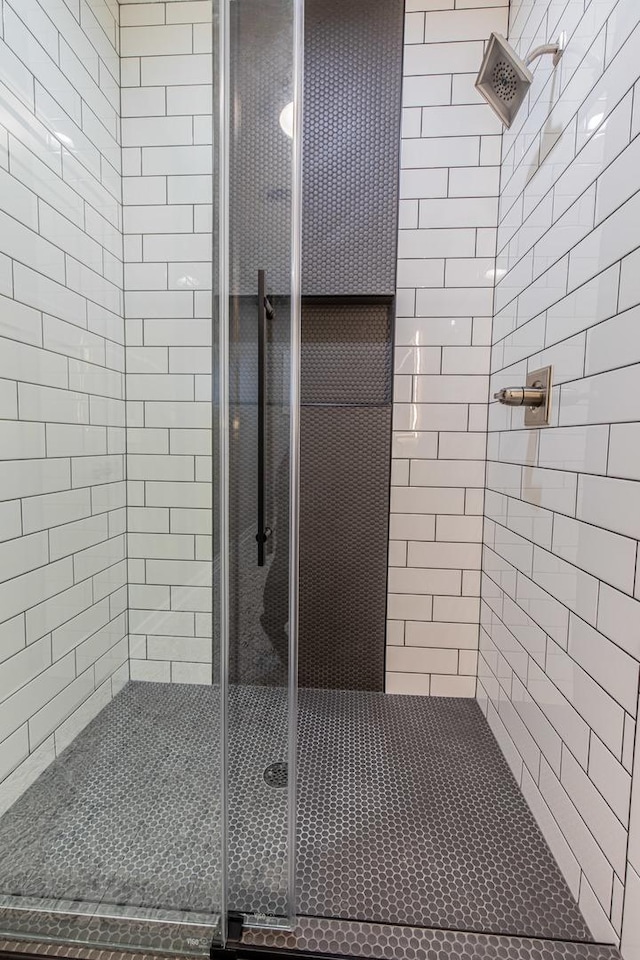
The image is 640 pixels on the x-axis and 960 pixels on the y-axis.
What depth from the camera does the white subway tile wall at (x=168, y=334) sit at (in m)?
1.10

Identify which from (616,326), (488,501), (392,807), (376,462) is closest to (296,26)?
(616,326)

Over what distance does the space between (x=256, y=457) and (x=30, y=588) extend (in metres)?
0.67

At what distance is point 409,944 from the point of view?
75cm

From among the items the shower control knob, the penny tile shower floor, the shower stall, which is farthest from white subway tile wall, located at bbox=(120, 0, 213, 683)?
the shower control knob

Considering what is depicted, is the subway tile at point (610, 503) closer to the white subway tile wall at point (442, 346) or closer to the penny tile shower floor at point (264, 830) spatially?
the white subway tile wall at point (442, 346)

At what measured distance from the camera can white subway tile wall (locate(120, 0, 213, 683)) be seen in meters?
1.10

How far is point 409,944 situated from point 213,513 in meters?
0.91

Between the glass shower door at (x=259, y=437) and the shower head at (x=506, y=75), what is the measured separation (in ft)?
1.78

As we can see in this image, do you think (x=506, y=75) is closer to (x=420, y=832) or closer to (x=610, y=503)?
(x=610, y=503)

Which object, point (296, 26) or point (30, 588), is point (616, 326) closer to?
point (296, 26)

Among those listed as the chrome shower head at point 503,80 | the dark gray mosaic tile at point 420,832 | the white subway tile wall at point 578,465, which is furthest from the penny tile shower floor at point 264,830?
the chrome shower head at point 503,80

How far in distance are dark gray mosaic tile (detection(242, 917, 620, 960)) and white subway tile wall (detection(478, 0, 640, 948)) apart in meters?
0.09

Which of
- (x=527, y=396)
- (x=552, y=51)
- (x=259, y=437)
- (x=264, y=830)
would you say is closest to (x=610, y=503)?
(x=527, y=396)

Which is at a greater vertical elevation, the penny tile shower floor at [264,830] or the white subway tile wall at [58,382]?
the white subway tile wall at [58,382]
